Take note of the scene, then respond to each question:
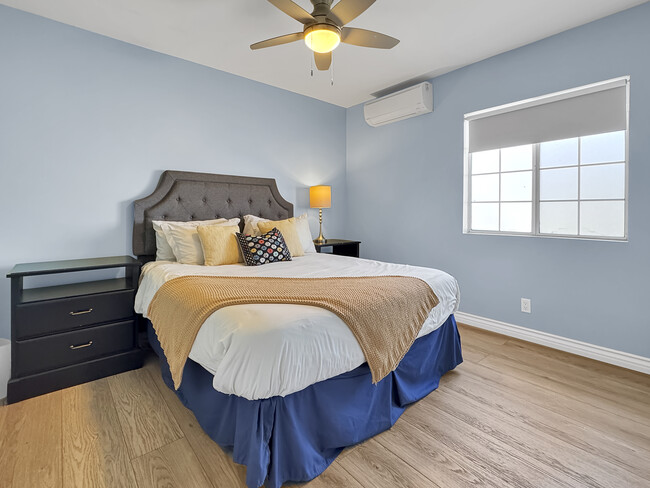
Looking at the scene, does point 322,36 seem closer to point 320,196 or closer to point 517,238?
point 320,196

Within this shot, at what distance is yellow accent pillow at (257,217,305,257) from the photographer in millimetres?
3061

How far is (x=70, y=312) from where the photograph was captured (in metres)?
2.19

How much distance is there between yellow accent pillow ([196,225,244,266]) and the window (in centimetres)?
227

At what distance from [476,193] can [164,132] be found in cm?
303

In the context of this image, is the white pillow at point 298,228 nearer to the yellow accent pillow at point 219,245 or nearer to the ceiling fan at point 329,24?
the yellow accent pillow at point 219,245

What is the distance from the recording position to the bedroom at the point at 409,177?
185 centimetres

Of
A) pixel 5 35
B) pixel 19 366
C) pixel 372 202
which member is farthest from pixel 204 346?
pixel 372 202

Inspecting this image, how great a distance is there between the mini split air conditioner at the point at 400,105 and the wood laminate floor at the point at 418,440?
2640mm

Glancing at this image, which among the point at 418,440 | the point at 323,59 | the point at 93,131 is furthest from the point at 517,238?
the point at 93,131

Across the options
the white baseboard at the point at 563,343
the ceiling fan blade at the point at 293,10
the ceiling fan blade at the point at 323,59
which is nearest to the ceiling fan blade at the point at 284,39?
the ceiling fan blade at the point at 293,10

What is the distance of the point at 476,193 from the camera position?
11.0 feet

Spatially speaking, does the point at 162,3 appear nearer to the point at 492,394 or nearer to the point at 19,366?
the point at 19,366

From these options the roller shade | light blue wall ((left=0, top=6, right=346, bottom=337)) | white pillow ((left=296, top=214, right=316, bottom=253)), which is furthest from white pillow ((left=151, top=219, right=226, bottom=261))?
the roller shade

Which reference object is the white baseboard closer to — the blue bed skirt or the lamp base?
the blue bed skirt
